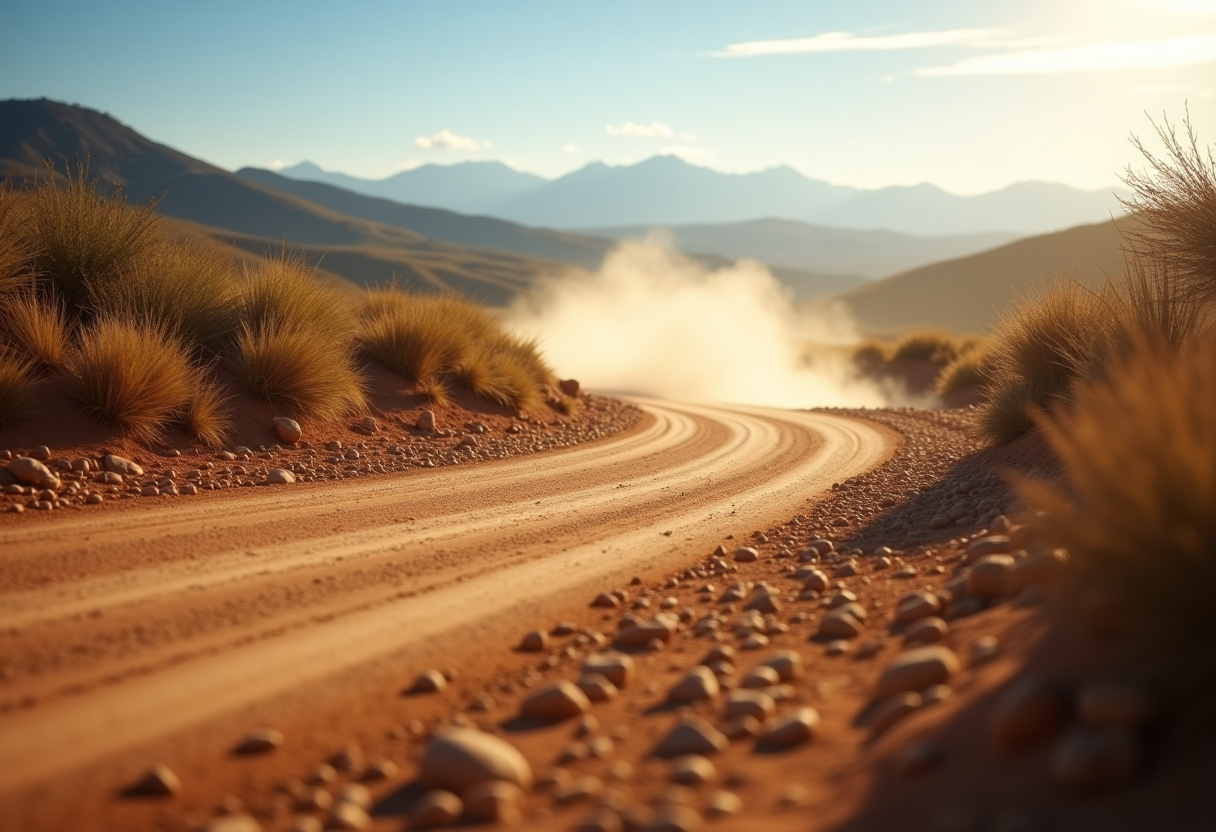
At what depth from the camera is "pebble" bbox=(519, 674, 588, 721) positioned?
160 inches

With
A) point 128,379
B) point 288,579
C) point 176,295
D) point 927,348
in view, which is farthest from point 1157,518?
point 927,348

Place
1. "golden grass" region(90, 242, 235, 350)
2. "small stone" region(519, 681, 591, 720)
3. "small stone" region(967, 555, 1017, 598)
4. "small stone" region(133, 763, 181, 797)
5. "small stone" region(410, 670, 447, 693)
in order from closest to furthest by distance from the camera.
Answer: "small stone" region(133, 763, 181, 797) < "small stone" region(519, 681, 591, 720) < "small stone" region(410, 670, 447, 693) < "small stone" region(967, 555, 1017, 598) < "golden grass" region(90, 242, 235, 350)

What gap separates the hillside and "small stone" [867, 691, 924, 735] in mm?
98367

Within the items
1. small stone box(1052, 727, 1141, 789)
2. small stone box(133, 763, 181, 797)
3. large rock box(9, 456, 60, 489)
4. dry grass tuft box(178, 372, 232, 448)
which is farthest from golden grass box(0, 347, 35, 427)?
small stone box(1052, 727, 1141, 789)

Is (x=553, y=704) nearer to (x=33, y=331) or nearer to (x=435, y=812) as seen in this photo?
(x=435, y=812)

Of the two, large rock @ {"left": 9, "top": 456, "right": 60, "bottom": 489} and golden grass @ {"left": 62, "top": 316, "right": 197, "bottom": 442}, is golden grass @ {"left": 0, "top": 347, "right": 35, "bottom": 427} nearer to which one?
golden grass @ {"left": 62, "top": 316, "right": 197, "bottom": 442}

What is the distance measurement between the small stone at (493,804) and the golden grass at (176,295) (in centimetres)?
860

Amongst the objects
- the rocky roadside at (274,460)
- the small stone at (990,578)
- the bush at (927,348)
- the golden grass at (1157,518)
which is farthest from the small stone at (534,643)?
the bush at (927,348)

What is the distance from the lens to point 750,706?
3916mm

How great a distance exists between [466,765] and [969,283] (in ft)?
410

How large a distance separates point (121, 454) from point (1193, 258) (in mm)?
11104

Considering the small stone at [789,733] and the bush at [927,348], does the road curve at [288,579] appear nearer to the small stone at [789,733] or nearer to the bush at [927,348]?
the small stone at [789,733]

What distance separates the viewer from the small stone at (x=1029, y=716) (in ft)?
9.92

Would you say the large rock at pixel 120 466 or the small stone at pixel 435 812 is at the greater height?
the large rock at pixel 120 466
